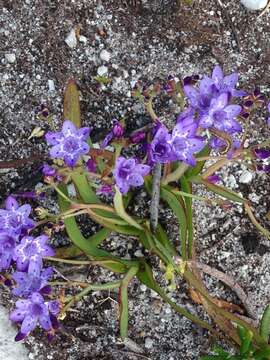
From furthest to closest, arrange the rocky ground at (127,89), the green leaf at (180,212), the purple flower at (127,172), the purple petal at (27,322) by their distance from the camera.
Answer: the rocky ground at (127,89) < the green leaf at (180,212) < the purple petal at (27,322) < the purple flower at (127,172)

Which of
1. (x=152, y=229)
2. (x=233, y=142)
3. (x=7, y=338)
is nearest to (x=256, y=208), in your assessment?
(x=152, y=229)

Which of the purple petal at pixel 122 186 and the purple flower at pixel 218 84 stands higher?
the purple flower at pixel 218 84

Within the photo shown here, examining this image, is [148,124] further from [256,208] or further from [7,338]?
[7,338]

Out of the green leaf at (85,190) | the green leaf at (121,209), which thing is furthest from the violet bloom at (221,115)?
the green leaf at (85,190)

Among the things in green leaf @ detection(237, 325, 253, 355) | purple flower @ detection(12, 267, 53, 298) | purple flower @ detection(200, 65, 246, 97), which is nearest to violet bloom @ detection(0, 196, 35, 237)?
purple flower @ detection(12, 267, 53, 298)

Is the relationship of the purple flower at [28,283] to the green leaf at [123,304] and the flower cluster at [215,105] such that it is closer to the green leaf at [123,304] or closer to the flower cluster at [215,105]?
the green leaf at [123,304]

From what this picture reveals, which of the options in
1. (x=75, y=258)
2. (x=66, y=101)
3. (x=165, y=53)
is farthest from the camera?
(x=165, y=53)

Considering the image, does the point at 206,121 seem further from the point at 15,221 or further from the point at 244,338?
the point at 244,338
